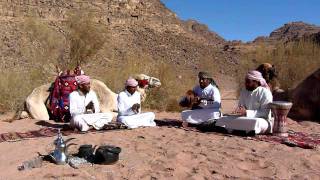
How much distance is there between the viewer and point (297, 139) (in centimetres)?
715

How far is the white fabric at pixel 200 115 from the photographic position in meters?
8.00

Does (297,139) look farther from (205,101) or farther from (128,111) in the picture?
(128,111)

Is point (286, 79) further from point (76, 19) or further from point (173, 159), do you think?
point (173, 159)

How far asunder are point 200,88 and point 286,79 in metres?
9.49

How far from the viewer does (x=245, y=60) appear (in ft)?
65.8

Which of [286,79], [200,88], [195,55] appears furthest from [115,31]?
[200,88]

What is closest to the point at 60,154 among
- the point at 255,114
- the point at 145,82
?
the point at 255,114

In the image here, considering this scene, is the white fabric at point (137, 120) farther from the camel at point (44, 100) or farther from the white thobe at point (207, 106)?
the camel at point (44, 100)

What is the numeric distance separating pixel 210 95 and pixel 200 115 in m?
0.35

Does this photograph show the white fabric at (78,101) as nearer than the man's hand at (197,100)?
Yes

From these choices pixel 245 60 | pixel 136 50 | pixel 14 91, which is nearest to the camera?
pixel 14 91

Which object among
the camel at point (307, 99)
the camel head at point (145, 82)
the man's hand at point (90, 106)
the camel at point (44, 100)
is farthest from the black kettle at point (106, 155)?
the camel at point (307, 99)

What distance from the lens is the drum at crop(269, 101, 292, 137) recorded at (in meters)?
7.15

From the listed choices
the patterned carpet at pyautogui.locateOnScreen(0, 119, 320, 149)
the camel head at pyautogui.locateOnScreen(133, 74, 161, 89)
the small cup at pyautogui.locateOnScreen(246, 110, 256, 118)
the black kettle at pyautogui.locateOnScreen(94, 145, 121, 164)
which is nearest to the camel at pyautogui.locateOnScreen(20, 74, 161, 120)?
the camel head at pyautogui.locateOnScreen(133, 74, 161, 89)
